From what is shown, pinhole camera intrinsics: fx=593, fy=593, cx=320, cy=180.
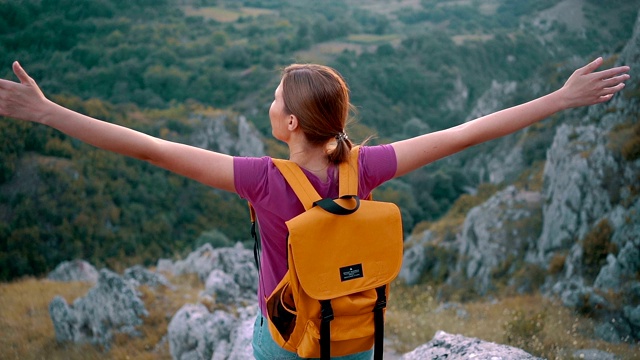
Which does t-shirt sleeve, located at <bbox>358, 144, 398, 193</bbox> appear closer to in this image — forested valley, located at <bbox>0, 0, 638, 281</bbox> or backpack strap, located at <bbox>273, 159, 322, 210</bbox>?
backpack strap, located at <bbox>273, 159, 322, 210</bbox>

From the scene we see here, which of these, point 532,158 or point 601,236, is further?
point 532,158

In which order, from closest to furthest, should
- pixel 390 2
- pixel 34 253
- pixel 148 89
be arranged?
pixel 34 253, pixel 148 89, pixel 390 2

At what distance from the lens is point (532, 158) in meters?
24.9

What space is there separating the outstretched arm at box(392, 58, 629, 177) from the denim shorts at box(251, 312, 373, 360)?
742 mm

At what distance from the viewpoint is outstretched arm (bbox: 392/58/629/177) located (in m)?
2.43

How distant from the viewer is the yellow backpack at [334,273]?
2.07 meters

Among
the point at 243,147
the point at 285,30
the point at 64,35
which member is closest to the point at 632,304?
the point at 64,35

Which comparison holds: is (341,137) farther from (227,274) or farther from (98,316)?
(227,274)

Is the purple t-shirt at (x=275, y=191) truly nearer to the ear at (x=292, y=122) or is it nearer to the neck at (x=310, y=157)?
the neck at (x=310, y=157)

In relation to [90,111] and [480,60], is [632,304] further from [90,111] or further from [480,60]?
[480,60]

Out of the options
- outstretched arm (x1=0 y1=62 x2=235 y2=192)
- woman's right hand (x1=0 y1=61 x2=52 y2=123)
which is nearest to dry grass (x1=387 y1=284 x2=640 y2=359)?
outstretched arm (x1=0 y1=62 x2=235 y2=192)

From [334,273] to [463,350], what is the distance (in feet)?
4.69

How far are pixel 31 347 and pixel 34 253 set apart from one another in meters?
11.2

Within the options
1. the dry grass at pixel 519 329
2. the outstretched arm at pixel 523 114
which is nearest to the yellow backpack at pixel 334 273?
the outstretched arm at pixel 523 114
